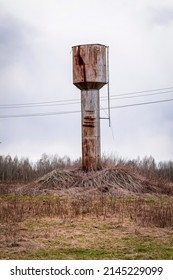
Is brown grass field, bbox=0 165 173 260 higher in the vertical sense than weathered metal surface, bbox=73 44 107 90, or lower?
lower

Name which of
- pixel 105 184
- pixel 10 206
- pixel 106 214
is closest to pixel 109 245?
pixel 106 214

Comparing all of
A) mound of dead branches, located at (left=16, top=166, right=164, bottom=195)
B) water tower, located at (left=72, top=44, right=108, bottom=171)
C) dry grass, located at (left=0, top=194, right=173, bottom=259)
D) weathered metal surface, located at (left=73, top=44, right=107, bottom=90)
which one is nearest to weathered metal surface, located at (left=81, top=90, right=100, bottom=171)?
water tower, located at (left=72, top=44, right=108, bottom=171)

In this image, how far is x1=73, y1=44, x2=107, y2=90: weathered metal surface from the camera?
63.8 ft

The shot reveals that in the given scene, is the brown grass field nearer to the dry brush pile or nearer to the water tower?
the dry brush pile

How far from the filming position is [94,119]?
64.2 ft

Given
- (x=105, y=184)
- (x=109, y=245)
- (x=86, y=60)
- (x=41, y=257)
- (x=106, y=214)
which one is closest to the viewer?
(x=41, y=257)

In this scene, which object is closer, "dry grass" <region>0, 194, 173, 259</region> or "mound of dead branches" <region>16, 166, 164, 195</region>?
"dry grass" <region>0, 194, 173, 259</region>

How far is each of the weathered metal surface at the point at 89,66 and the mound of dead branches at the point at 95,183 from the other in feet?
10.2

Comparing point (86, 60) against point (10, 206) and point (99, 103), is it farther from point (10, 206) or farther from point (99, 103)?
point (10, 206)

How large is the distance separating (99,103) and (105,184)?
10.9 ft

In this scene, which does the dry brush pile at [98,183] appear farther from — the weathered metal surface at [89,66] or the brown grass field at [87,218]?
the weathered metal surface at [89,66]

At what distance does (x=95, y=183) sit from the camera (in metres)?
18.3

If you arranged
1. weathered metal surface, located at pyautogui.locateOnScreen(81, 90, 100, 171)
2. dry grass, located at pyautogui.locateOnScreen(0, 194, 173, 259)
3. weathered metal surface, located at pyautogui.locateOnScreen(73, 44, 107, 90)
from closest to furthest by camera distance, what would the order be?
dry grass, located at pyautogui.locateOnScreen(0, 194, 173, 259), weathered metal surface, located at pyautogui.locateOnScreen(73, 44, 107, 90), weathered metal surface, located at pyautogui.locateOnScreen(81, 90, 100, 171)

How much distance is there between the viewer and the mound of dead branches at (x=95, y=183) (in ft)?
59.0
